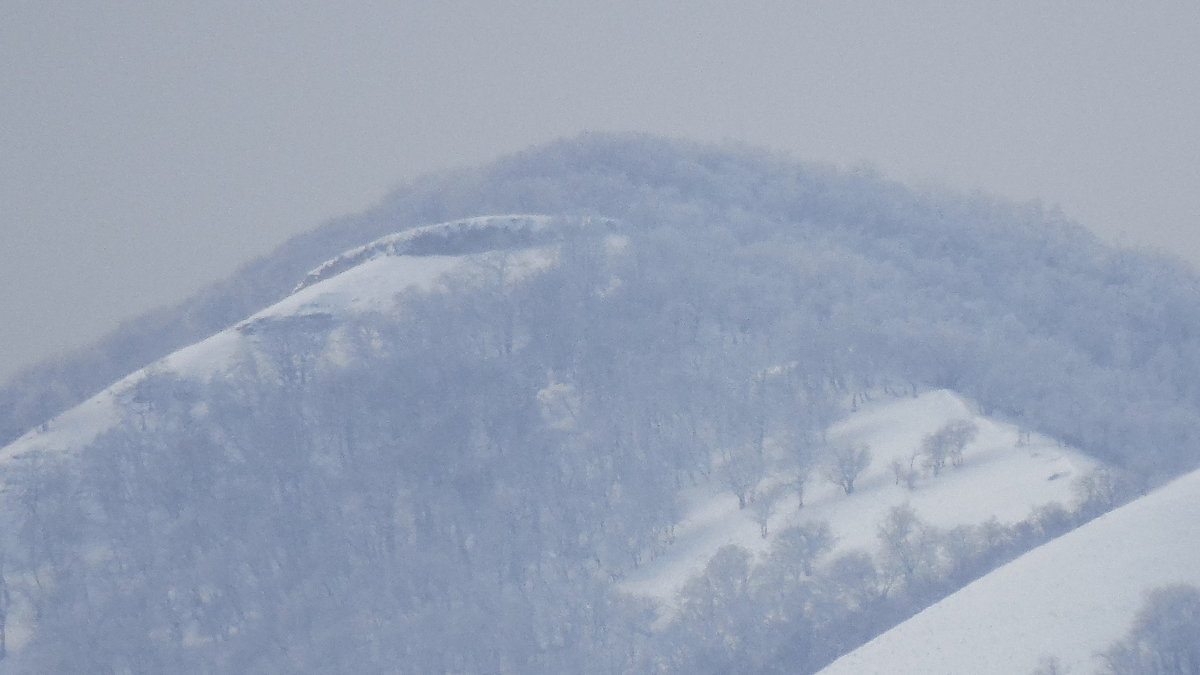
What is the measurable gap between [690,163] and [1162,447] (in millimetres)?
79423

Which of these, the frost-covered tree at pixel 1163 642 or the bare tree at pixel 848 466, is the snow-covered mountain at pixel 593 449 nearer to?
the bare tree at pixel 848 466

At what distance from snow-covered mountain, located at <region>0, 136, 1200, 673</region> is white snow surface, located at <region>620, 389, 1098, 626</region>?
26 centimetres

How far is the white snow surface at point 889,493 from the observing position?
191 feet

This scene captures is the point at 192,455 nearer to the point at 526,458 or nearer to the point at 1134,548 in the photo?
the point at 526,458

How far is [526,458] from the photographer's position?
81188mm

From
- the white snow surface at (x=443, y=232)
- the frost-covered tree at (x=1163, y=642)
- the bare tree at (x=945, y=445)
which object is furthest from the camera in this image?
the white snow surface at (x=443, y=232)

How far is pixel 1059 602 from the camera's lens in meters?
45.0

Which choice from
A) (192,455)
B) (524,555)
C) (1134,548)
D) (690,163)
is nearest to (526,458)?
(524,555)

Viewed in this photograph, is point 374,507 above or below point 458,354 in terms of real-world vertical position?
below

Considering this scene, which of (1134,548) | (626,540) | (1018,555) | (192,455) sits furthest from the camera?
(192,455)

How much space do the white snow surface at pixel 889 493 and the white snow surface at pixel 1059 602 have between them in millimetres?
6847

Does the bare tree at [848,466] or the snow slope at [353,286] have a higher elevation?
the snow slope at [353,286]

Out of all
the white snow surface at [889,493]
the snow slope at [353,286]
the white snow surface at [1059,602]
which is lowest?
the white snow surface at [889,493]

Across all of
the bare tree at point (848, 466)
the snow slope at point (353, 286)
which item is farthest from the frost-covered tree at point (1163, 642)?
the snow slope at point (353, 286)
